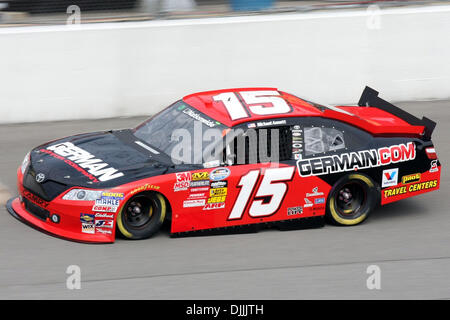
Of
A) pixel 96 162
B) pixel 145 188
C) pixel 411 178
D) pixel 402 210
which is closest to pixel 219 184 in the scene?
pixel 145 188

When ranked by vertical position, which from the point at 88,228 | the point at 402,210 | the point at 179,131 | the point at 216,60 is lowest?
the point at 402,210

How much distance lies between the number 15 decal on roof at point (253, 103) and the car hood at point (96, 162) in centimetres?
93

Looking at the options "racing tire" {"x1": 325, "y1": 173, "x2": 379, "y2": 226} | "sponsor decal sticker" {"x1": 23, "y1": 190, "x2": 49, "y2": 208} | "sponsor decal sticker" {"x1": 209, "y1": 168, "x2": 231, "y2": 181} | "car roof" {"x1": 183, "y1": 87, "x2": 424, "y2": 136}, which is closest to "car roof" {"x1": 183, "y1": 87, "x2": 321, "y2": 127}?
"car roof" {"x1": 183, "y1": 87, "x2": 424, "y2": 136}

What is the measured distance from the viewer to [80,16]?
11516 mm

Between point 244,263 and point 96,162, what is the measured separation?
180 centimetres

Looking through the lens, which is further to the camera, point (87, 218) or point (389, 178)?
point (389, 178)

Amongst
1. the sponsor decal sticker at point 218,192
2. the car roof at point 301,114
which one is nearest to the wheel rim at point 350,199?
the car roof at point 301,114

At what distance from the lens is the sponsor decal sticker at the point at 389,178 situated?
8461 mm

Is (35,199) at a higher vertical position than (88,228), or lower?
higher

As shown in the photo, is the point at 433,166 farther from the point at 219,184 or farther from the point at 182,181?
the point at 182,181

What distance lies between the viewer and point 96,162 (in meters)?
7.78

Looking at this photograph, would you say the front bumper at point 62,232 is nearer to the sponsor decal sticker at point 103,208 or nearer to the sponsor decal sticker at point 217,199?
the sponsor decal sticker at point 103,208

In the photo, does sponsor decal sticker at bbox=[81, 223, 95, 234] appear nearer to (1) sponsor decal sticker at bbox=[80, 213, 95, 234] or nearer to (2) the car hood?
(1) sponsor decal sticker at bbox=[80, 213, 95, 234]

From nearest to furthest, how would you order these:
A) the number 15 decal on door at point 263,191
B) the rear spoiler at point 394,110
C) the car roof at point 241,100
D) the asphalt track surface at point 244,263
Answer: the asphalt track surface at point 244,263
the number 15 decal on door at point 263,191
the car roof at point 241,100
the rear spoiler at point 394,110
